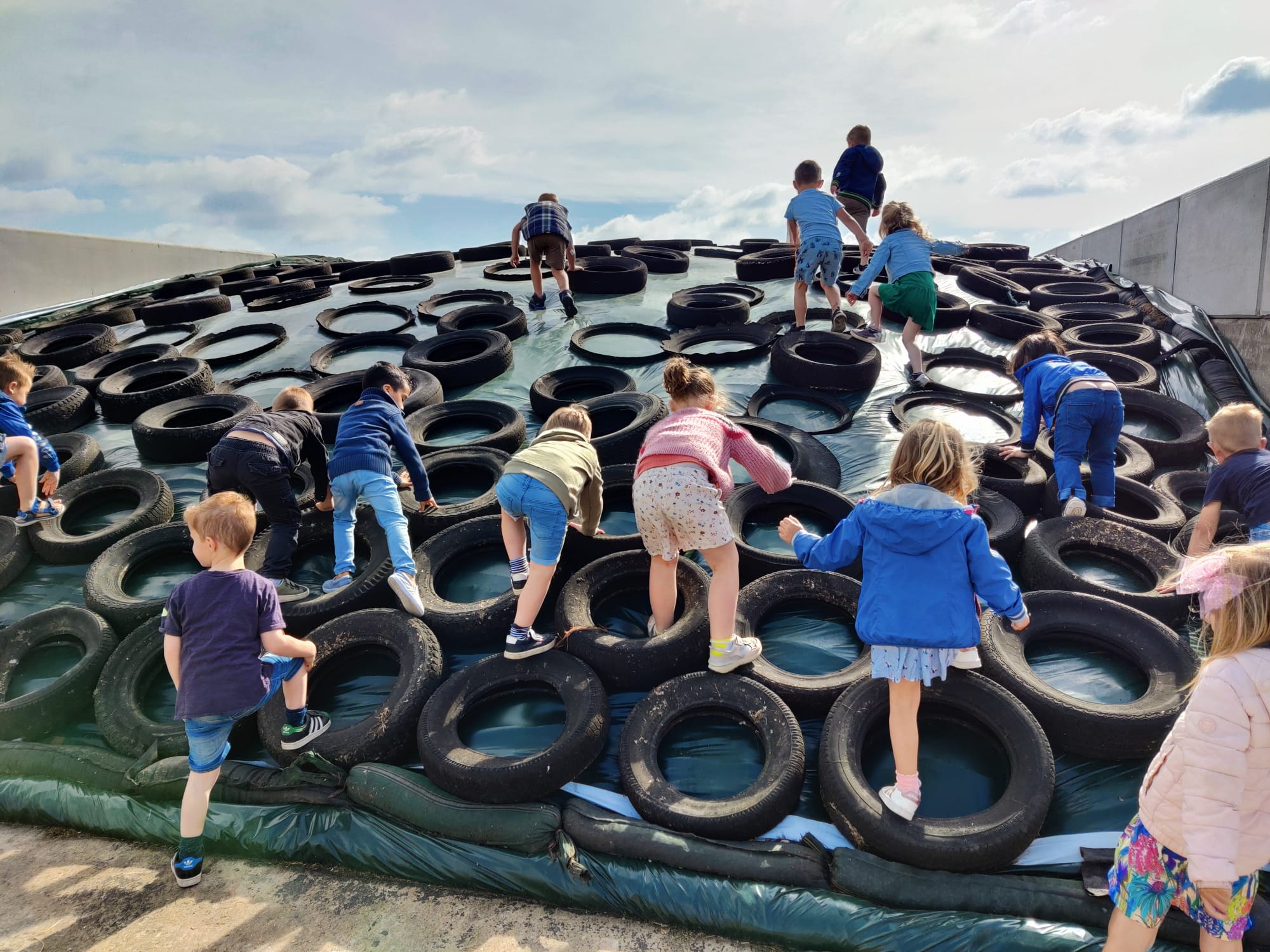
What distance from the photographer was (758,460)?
13.1 ft

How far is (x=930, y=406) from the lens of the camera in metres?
7.20

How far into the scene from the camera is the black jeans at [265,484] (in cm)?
469

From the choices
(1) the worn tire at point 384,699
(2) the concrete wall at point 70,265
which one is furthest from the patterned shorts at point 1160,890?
(2) the concrete wall at point 70,265

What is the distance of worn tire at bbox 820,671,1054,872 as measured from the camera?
119 inches

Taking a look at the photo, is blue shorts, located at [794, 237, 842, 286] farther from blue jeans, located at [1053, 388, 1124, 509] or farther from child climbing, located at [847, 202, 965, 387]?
blue jeans, located at [1053, 388, 1124, 509]

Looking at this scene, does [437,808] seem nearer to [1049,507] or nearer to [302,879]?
[302,879]

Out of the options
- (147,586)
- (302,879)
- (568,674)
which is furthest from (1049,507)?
(147,586)

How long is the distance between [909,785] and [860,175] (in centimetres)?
883

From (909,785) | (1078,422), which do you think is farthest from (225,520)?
(1078,422)

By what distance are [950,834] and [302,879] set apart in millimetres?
3094

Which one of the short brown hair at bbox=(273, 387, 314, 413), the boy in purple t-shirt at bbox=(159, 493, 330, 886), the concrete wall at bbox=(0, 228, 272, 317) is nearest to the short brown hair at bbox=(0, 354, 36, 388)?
the short brown hair at bbox=(273, 387, 314, 413)

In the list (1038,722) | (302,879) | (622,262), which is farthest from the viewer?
(622,262)

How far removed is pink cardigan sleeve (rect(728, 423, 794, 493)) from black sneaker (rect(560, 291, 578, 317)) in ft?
21.8

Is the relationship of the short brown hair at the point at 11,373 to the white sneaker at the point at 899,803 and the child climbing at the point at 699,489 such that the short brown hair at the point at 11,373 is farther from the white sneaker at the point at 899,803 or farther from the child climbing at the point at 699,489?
the white sneaker at the point at 899,803
